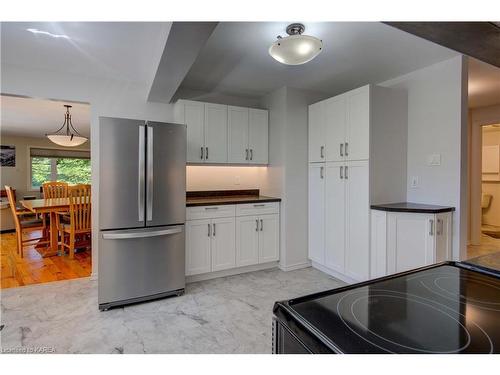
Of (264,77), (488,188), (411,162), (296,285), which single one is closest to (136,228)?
(296,285)

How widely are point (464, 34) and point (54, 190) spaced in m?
6.14

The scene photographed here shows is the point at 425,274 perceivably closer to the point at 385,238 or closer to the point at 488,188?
the point at 385,238

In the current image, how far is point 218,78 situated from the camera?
10.5ft

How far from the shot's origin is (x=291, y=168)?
3.50 m

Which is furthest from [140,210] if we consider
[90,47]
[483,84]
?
[483,84]

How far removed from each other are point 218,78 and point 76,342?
2.86m

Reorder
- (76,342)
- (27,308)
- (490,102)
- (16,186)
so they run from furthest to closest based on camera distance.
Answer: (16,186), (490,102), (27,308), (76,342)

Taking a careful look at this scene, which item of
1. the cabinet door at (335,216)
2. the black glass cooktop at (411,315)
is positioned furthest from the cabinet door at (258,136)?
the black glass cooktop at (411,315)

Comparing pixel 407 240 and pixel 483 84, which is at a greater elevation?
pixel 483 84

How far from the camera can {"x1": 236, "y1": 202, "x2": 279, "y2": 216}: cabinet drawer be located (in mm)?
3326

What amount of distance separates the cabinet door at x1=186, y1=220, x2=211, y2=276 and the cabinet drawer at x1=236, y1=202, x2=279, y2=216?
43 centimetres

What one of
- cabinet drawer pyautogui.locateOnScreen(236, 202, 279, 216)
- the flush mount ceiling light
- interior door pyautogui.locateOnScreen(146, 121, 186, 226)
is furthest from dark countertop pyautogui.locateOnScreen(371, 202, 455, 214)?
interior door pyautogui.locateOnScreen(146, 121, 186, 226)

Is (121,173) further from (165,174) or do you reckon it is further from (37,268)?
(37,268)

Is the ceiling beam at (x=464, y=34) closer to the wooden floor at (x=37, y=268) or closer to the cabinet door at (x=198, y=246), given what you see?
the cabinet door at (x=198, y=246)
